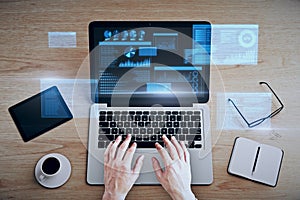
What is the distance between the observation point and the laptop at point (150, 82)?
1005mm

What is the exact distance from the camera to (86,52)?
3.43 ft

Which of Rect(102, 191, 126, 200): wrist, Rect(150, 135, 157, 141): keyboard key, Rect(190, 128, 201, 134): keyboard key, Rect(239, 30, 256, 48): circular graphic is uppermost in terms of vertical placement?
Rect(239, 30, 256, 48): circular graphic

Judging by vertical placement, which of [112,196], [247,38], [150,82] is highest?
[247,38]

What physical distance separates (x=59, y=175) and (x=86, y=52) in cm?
34

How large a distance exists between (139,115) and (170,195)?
227mm

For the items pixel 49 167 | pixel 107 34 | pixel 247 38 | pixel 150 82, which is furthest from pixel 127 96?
pixel 247 38

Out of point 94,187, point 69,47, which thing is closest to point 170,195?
point 94,187

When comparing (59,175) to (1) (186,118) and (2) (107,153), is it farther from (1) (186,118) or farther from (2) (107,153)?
(1) (186,118)
